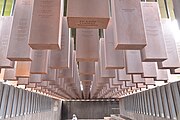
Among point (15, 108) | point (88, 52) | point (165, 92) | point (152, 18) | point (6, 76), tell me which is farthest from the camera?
A: point (15, 108)

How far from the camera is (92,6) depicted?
75 cm

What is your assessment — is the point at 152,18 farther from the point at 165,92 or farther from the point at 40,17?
the point at 165,92

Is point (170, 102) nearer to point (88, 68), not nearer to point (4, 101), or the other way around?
point (88, 68)

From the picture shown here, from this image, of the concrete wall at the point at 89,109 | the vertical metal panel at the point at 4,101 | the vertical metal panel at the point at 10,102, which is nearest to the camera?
the vertical metal panel at the point at 4,101

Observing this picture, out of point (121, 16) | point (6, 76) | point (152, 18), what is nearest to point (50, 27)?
point (121, 16)

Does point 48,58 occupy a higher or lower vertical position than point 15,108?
higher

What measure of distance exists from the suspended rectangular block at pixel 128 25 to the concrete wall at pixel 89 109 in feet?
45.9

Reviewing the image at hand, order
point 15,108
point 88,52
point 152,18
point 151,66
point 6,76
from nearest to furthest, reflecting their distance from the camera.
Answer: point 152,18, point 88,52, point 151,66, point 6,76, point 15,108

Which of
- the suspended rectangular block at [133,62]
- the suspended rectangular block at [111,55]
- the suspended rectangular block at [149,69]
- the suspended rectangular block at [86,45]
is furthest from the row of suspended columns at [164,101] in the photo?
the suspended rectangular block at [86,45]

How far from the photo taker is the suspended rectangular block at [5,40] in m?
1.24

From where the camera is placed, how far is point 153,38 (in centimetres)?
102

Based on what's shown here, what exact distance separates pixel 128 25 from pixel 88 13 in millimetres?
199

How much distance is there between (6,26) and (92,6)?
789mm

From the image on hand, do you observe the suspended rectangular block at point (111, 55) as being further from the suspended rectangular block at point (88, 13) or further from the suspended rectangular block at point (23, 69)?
the suspended rectangular block at point (23, 69)
